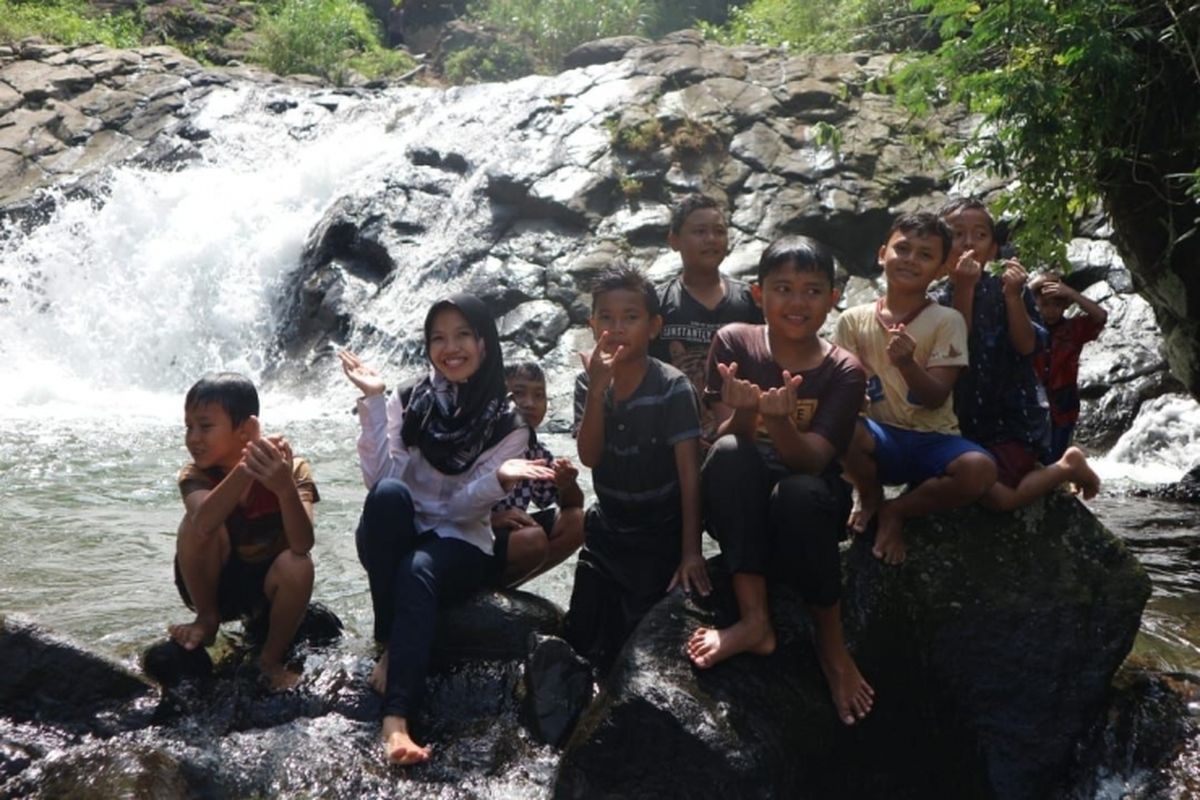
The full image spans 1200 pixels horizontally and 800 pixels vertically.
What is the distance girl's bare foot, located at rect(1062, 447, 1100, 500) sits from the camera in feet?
13.1

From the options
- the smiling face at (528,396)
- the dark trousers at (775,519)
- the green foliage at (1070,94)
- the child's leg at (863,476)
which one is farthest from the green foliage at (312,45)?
the dark trousers at (775,519)

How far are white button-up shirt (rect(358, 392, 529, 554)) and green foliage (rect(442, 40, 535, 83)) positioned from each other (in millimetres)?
18439

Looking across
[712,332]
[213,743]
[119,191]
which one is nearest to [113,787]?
[213,743]

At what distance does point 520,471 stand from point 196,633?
3.98 feet

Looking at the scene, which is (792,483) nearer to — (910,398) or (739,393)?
(739,393)

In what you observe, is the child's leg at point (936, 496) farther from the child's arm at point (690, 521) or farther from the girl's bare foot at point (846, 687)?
the child's arm at point (690, 521)

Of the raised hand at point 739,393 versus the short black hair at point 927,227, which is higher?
the short black hair at point 927,227

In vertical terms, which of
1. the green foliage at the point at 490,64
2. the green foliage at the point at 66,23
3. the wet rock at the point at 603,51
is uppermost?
the green foliage at the point at 66,23

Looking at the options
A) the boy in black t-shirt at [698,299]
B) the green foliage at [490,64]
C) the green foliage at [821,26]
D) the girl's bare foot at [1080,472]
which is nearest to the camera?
the girl's bare foot at [1080,472]

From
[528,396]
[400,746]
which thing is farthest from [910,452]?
[400,746]

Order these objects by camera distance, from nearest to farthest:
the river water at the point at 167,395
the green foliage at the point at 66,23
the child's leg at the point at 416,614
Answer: the child's leg at the point at 416,614 → the river water at the point at 167,395 → the green foliage at the point at 66,23

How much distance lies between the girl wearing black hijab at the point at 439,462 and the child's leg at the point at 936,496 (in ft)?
3.70

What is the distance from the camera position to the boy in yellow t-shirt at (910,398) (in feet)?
12.6

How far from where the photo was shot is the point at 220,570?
4.04m
